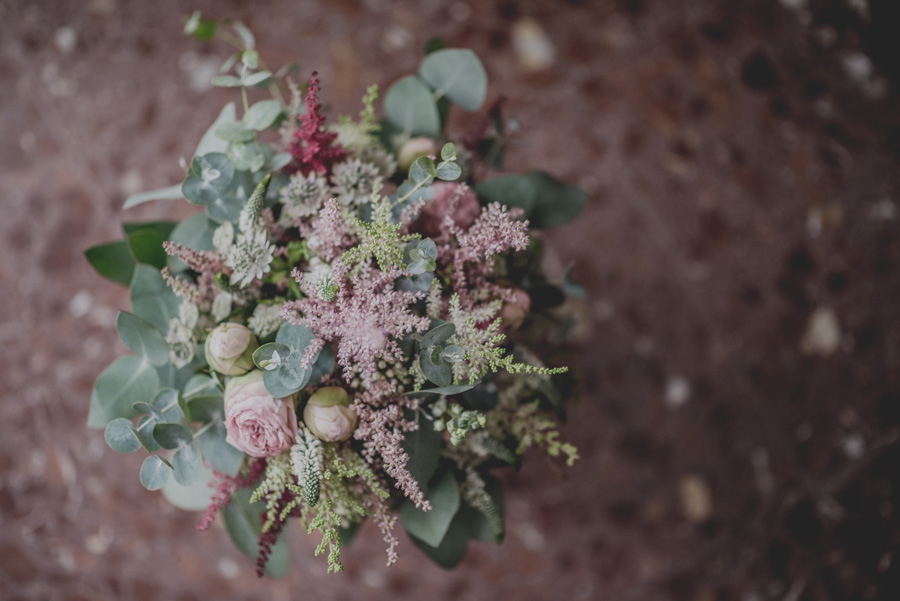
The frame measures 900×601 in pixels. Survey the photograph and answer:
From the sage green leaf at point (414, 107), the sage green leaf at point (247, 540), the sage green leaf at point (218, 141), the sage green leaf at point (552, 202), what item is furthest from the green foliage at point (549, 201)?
the sage green leaf at point (247, 540)

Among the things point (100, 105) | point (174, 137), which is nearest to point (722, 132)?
point (174, 137)

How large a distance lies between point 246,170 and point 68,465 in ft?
3.21

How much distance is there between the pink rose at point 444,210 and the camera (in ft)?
2.04

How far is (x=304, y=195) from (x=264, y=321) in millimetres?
136

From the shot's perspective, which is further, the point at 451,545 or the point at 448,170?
the point at 451,545

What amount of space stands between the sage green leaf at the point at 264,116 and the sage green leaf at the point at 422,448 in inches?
14.1

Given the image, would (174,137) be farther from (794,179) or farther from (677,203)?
(794,179)

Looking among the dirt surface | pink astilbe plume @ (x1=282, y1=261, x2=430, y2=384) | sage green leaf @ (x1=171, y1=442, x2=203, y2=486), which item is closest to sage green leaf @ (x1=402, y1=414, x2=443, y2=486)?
pink astilbe plume @ (x1=282, y1=261, x2=430, y2=384)

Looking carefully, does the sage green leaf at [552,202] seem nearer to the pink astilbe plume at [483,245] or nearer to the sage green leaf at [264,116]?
the pink astilbe plume at [483,245]

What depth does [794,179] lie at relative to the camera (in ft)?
4.08

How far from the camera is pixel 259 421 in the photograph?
530 mm

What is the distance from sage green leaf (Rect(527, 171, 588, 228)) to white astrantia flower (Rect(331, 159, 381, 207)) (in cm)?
27

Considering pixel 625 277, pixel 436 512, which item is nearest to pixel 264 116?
pixel 436 512

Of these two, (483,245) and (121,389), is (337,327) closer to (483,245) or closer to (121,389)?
(483,245)
